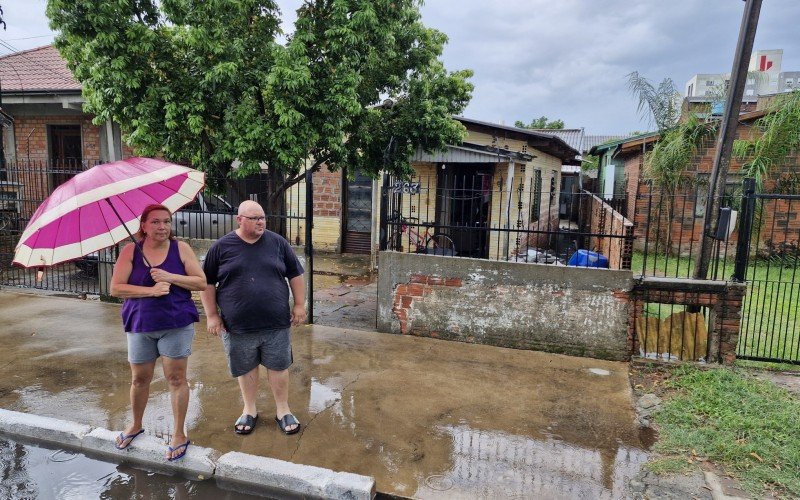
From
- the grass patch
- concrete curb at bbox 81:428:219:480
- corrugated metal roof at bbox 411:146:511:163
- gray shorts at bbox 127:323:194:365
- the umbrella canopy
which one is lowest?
concrete curb at bbox 81:428:219:480

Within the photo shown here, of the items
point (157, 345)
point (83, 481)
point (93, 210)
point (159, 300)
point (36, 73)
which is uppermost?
point (36, 73)

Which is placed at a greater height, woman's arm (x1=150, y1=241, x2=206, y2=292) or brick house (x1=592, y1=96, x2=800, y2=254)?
brick house (x1=592, y1=96, x2=800, y2=254)

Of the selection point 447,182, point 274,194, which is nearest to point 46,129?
point 274,194

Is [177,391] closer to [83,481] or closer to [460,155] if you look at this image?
[83,481]

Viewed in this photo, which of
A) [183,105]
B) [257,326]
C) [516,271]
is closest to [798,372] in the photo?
[516,271]

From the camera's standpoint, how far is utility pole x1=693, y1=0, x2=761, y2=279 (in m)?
5.26

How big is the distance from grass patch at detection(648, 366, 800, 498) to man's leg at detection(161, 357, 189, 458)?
127 inches

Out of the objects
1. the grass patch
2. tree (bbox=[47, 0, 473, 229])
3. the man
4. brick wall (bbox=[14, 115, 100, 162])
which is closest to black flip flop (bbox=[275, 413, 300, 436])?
the man

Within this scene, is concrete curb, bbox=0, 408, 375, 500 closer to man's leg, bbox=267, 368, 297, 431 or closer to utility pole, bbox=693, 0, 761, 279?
man's leg, bbox=267, 368, 297, 431

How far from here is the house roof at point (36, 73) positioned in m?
10.3

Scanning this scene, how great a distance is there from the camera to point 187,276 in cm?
335

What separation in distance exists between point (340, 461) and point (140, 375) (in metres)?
1.47

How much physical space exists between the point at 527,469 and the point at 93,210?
3.40 meters

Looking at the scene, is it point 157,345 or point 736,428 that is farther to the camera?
point 736,428
